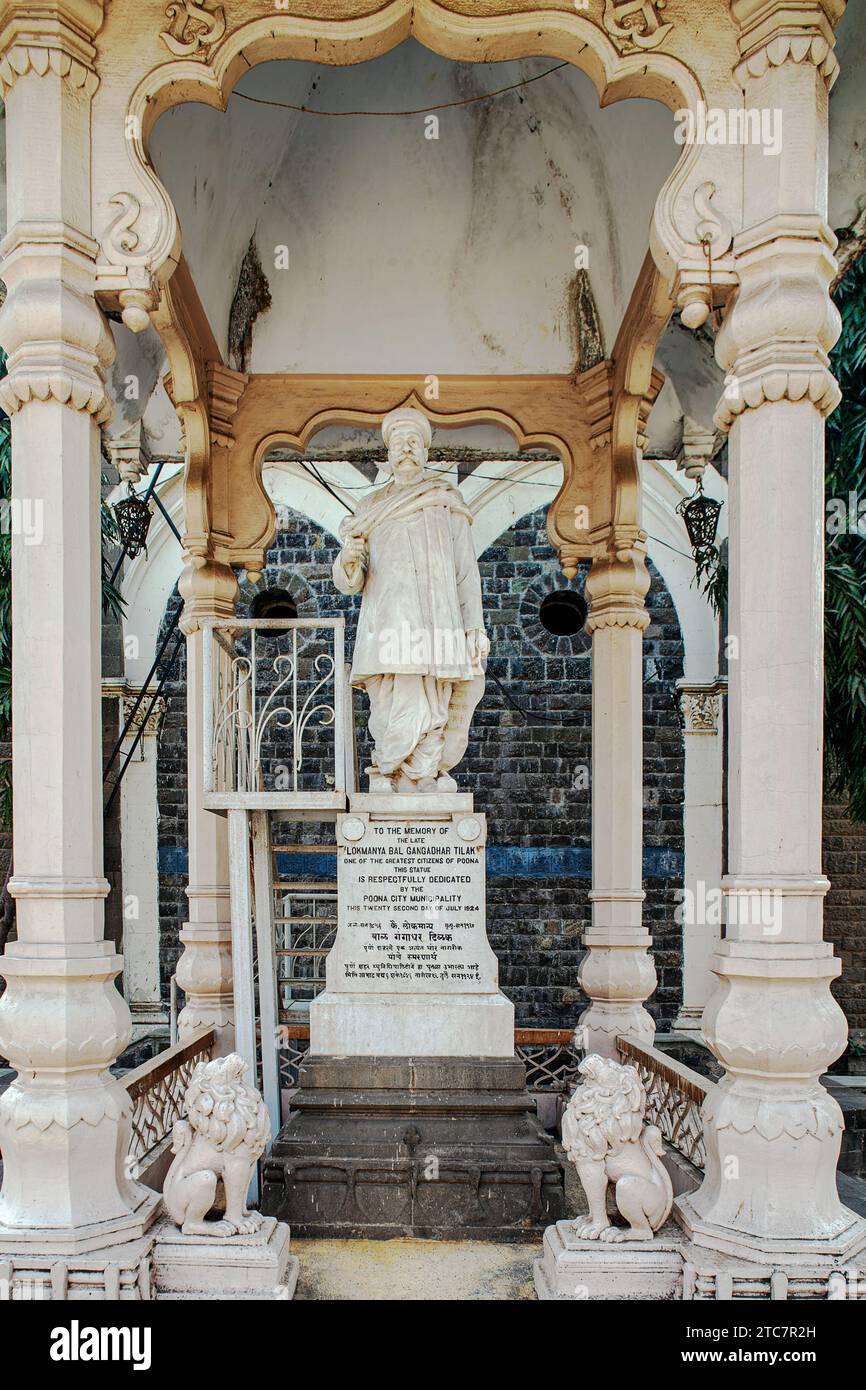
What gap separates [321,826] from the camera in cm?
1441

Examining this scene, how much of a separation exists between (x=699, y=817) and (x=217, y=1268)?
10782 mm

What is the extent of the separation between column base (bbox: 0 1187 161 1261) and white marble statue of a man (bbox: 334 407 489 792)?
2.70 meters

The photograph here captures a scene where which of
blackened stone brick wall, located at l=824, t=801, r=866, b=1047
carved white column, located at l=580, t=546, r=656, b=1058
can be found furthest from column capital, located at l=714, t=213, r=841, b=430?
blackened stone brick wall, located at l=824, t=801, r=866, b=1047

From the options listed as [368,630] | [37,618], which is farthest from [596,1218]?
[368,630]

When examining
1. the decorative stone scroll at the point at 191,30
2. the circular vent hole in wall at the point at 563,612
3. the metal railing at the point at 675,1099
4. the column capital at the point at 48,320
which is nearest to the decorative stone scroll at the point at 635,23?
the decorative stone scroll at the point at 191,30

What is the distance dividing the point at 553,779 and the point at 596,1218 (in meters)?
10.3

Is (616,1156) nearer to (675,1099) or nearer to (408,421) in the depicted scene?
(675,1099)

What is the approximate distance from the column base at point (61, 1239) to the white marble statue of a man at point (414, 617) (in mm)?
2701

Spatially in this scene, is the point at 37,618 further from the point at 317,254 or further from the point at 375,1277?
the point at 317,254

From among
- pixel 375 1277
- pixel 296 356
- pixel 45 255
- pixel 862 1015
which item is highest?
pixel 296 356

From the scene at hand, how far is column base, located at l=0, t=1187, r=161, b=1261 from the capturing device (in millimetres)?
3781

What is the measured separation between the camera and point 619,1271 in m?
3.89

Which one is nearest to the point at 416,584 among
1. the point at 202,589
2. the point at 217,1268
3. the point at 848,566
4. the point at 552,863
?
the point at 202,589

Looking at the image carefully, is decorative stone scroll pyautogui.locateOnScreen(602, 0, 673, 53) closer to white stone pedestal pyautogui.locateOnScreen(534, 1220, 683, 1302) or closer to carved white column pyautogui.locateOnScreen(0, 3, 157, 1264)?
carved white column pyautogui.locateOnScreen(0, 3, 157, 1264)
